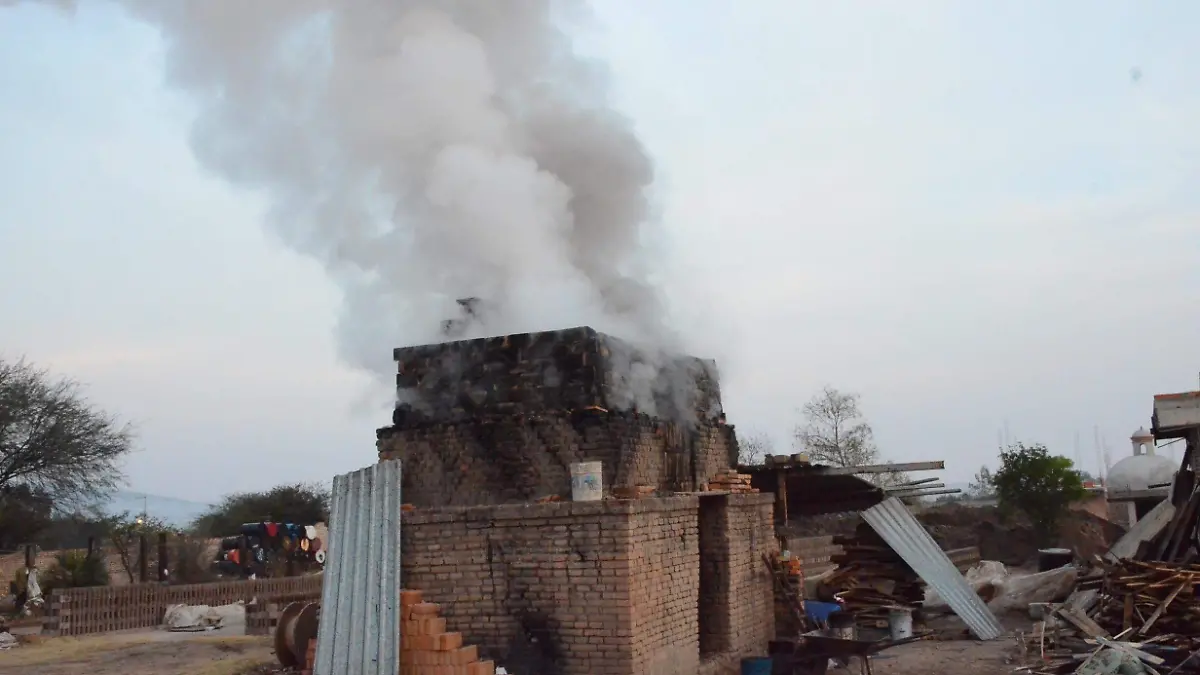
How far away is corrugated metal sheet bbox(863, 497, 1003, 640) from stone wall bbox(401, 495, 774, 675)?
201 inches

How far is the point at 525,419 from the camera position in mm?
9727

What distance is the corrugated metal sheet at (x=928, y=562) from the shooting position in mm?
12701

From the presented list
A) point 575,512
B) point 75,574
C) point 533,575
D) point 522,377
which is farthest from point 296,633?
point 75,574

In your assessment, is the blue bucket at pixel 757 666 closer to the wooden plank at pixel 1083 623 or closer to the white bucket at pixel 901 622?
the wooden plank at pixel 1083 623

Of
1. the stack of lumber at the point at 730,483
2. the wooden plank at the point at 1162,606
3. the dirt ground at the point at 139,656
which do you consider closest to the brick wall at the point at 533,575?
the stack of lumber at the point at 730,483

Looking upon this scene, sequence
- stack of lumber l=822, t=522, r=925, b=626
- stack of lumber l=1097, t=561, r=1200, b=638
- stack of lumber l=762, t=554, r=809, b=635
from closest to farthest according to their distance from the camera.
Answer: stack of lumber l=1097, t=561, r=1200, b=638 < stack of lumber l=762, t=554, r=809, b=635 < stack of lumber l=822, t=522, r=925, b=626

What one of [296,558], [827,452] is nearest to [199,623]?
[296,558]

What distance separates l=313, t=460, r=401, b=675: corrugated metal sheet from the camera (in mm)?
7566

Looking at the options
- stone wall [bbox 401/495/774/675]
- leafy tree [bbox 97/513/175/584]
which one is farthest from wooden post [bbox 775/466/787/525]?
leafy tree [bbox 97/513/175/584]

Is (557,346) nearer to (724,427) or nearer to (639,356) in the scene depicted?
(639,356)

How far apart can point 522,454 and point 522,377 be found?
0.81 metres

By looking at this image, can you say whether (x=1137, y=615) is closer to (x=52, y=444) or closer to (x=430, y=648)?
(x=430, y=648)

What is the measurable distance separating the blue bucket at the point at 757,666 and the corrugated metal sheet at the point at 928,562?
3.91 m

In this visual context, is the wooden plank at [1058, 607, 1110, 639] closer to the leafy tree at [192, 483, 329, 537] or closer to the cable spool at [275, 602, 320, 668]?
the cable spool at [275, 602, 320, 668]
